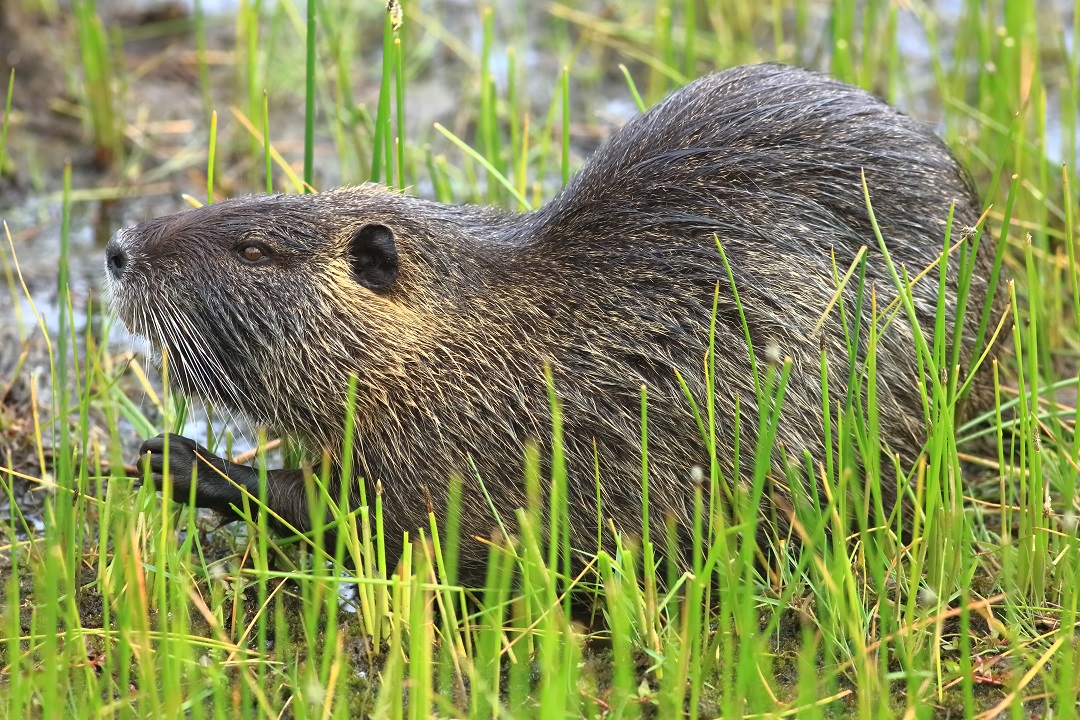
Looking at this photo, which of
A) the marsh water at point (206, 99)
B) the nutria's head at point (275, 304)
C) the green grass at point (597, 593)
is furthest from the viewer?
the marsh water at point (206, 99)

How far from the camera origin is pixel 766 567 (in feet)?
10.9

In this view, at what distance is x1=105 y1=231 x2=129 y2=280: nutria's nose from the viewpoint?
10.9 feet

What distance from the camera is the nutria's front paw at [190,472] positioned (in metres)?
3.36

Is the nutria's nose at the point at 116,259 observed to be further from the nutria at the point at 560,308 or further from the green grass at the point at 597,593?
the green grass at the point at 597,593

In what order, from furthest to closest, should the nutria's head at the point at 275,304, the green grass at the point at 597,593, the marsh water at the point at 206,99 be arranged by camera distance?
the marsh water at the point at 206,99 → the nutria's head at the point at 275,304 → the green grass at the point at 597,593

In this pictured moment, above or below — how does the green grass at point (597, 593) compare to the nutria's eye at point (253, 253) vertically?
below

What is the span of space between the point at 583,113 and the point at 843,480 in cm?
382

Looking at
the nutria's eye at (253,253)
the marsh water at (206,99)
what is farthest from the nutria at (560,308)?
the marsh water at (206,99)

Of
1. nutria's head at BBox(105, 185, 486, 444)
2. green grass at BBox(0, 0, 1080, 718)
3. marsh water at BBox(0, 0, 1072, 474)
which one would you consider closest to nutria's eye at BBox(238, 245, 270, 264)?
nutria's head at BBox(105, 185, 486, 444)

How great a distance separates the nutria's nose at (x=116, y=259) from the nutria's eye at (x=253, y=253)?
10.5 inches

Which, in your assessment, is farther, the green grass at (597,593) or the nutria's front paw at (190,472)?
the nutria's front paw at (190,472)

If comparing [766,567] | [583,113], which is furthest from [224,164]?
[766,567]

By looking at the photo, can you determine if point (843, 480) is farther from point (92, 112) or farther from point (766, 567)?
point (92, 112)

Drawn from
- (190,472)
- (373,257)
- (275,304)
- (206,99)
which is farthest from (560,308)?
(206,99)
